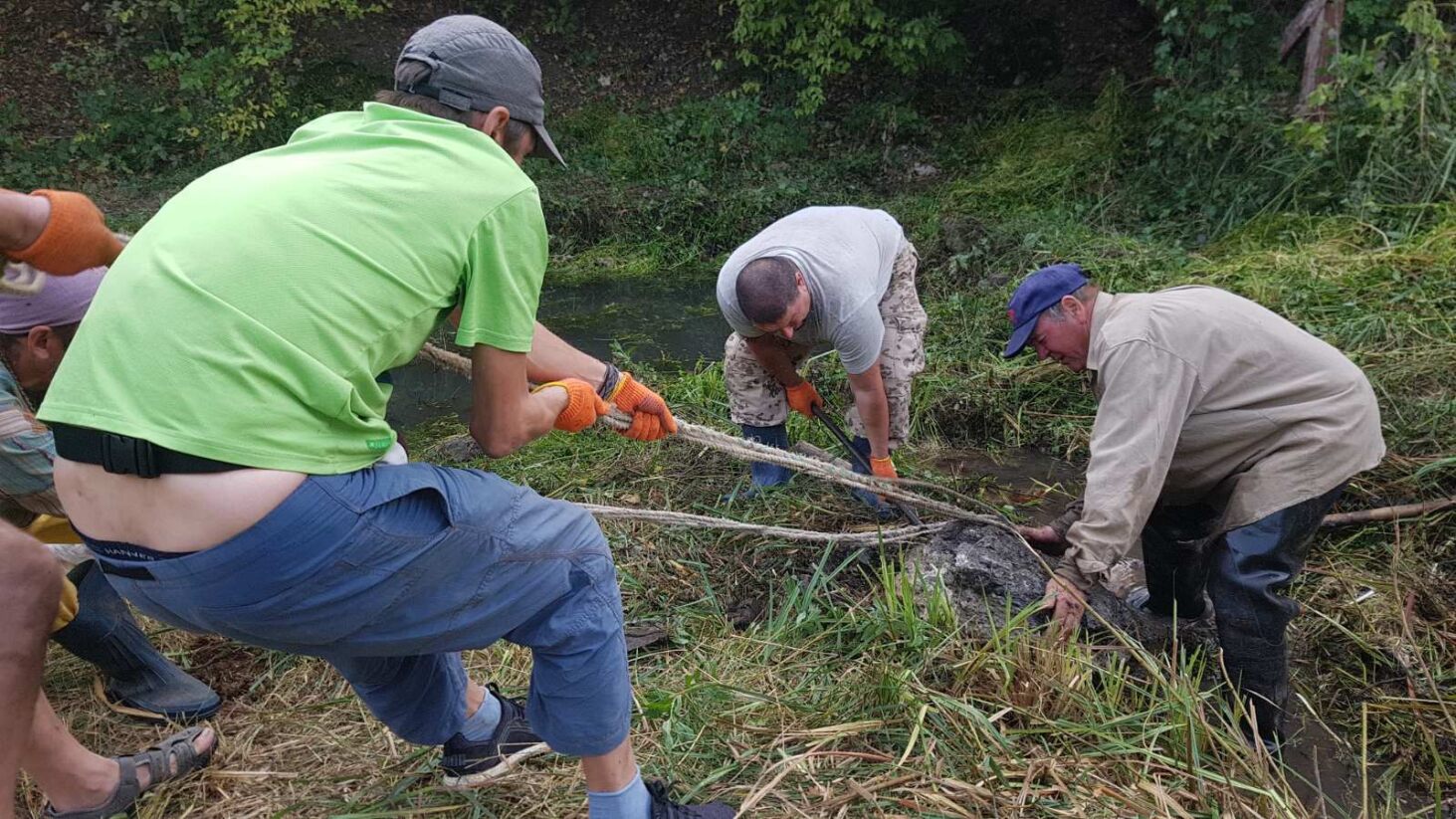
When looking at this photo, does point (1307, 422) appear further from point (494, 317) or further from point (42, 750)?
point (42, 750)

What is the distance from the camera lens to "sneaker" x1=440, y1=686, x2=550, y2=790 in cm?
213

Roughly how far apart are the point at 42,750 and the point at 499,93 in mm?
1697

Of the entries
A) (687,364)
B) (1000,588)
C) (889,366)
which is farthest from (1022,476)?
Answer: (687,364)

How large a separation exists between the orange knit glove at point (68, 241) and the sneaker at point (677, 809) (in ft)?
5.98

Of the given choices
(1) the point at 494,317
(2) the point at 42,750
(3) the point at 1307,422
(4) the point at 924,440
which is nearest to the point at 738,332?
(4) the point at 924,440

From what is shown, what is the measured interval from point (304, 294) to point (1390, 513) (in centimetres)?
360

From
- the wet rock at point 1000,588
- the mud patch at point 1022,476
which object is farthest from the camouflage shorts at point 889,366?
the wet rock at point 1000,588

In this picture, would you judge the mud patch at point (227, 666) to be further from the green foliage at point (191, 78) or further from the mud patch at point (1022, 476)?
the green foliage at point (191, 78)

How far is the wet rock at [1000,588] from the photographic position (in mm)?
2902

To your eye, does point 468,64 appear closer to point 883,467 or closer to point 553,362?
point 553,362

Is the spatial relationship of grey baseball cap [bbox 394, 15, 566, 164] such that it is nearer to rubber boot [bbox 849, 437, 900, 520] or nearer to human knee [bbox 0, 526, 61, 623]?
human knee [bbox 0, 526, 61, 623]

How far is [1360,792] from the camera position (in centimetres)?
253

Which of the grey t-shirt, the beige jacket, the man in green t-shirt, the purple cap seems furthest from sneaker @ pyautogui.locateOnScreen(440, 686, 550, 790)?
the grey t-shirt

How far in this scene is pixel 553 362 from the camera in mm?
2336
